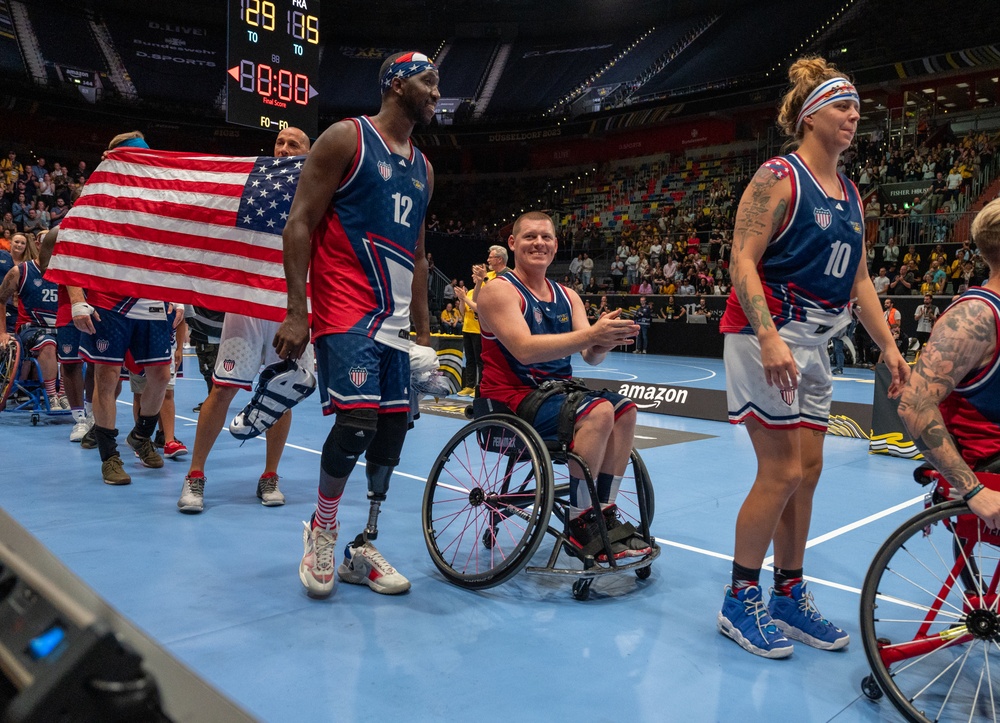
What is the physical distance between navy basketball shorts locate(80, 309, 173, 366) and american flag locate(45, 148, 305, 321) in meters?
0.22

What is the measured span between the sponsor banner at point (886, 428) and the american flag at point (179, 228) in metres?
4.37

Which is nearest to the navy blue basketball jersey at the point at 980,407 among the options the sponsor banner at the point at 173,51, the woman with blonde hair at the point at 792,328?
the woman with blonde hair at the point at 792,328

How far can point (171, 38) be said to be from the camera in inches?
1034

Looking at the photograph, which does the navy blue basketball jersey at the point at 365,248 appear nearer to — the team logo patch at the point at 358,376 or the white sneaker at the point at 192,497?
the team logo patch at the point at 358,376

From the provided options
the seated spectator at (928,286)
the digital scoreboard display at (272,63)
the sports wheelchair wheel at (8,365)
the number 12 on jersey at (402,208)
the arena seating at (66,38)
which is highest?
the arena seating at (66,38)

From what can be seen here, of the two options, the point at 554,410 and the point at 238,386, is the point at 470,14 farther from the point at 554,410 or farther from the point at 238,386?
the point at 554,410

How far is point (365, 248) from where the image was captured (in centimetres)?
271

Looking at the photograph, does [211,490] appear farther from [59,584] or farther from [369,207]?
[59,584]

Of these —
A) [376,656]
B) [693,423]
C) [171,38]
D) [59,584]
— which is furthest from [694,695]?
[171,38]

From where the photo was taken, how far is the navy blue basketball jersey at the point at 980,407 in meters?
1.97

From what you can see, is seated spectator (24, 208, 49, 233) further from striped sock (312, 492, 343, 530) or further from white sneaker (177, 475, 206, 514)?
striped sock (312, 492, 343, 530)

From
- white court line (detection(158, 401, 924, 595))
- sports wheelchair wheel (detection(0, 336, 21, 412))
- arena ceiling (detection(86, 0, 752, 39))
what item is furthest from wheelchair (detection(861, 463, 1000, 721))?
arena ceiling (detection(86, 0, 752, 39))

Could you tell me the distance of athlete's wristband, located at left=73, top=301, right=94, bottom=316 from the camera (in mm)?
4293

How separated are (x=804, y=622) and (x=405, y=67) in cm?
237
